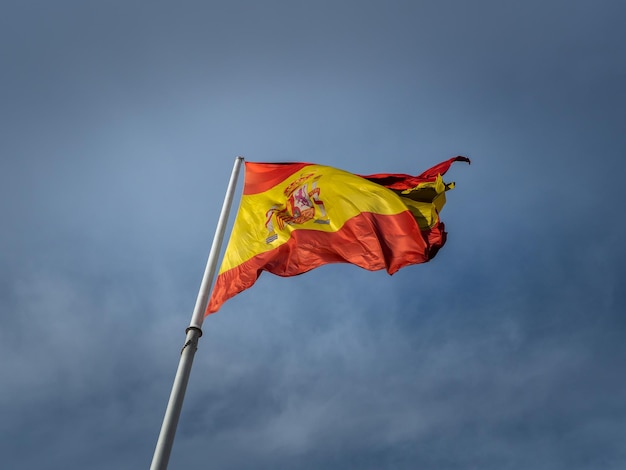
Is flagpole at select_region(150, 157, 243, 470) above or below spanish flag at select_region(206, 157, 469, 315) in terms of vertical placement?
below

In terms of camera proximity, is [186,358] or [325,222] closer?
[186,358]

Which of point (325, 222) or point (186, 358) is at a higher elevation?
point (325, 222)

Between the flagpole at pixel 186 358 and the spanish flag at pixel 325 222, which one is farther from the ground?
the spanish flag at pixel 325 222

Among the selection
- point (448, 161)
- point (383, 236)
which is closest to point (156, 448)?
point (383, 236)

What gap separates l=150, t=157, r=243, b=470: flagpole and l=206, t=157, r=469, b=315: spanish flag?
1164mm

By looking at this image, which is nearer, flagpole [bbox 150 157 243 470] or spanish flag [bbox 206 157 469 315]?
flagpole [bbox 150 157 243 470]

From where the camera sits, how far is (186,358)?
1235 centimetres

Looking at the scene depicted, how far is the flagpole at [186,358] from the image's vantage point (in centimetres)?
1078

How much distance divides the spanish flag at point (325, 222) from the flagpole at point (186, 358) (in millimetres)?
1164

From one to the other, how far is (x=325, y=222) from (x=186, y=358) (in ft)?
22.1

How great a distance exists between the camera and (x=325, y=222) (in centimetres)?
1762

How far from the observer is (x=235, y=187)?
16.9 meters

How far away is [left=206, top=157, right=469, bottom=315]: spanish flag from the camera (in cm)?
1636

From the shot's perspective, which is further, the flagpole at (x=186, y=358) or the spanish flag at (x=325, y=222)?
the spanish flag at (x=325, y=222)
